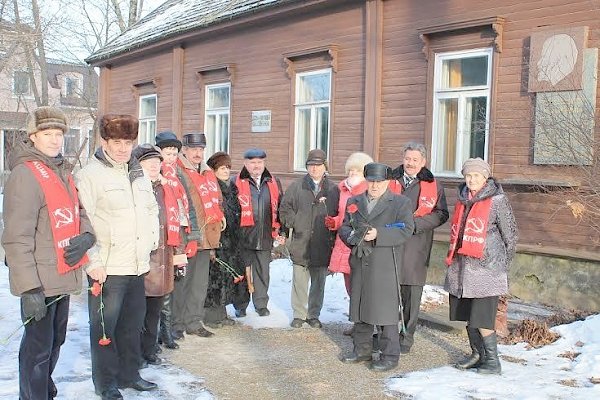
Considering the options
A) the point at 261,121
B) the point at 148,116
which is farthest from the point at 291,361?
the point at 148,116

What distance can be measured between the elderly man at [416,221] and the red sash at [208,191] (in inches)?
66.7

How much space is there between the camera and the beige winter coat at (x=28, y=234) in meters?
3.81

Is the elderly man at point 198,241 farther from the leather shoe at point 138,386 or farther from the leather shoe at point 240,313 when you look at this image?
the leather shoe at point 138,386

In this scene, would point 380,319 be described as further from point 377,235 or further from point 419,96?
point 419,96

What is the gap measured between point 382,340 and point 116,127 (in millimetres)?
2759

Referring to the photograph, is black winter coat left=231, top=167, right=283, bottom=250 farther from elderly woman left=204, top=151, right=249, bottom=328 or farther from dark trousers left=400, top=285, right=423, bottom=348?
dark trousers left=400, top=285, right=423, bottom=348

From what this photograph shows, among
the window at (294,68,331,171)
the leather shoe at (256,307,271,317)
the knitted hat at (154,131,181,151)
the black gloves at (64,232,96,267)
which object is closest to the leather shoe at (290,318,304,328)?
the leather shoe at (256,307,271,317)

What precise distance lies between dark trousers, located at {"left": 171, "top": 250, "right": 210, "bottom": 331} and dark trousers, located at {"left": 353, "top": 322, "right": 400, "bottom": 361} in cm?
158

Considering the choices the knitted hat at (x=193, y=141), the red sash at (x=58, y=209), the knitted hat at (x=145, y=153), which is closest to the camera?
the red sash at (x=58, y=209)

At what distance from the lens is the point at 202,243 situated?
625cm

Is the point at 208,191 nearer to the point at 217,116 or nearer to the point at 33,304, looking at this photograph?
the point at 33,304

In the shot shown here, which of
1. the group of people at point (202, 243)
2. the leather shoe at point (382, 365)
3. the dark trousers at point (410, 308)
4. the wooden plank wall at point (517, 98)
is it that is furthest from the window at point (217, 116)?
the leather shoe at point (382, 365)

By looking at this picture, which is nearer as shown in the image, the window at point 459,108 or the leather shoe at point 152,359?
the leather shoe at point 152,359

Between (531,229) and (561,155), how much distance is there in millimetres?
1103
